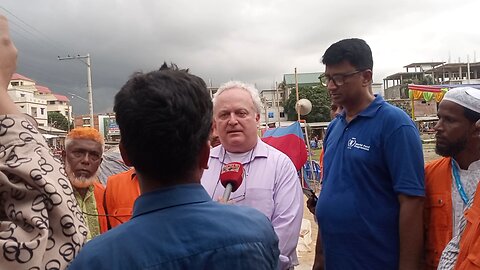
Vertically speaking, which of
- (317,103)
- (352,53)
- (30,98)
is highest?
(30,98)

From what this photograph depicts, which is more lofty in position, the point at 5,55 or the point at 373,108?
the point at 5,55

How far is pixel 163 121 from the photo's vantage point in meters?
1.06

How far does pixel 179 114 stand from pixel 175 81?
97 millimetres

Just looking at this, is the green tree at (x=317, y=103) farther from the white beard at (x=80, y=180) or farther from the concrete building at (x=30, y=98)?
the white beard at (x=80, y=180)

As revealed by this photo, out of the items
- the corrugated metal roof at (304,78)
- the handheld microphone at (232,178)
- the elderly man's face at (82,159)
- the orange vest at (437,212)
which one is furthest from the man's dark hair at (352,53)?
the corrugated metal roof at (304,78)

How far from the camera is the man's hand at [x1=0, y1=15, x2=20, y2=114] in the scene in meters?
1.14

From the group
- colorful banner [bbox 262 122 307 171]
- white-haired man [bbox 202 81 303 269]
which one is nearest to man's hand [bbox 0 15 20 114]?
white-haired man [bbox 202 81 303 269]

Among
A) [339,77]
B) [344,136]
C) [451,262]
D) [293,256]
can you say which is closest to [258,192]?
[293,256]

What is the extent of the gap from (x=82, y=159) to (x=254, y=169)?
1.42 m

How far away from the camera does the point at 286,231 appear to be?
255 centimetres

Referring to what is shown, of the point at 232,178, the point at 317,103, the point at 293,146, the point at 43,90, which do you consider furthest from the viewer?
the point at 43,90

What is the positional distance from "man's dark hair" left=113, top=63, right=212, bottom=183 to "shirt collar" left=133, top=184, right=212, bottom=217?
4 cm

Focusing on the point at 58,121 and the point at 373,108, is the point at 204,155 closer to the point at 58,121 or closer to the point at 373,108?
the point at 373,108

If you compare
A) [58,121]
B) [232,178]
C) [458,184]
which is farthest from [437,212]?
[58,121]
